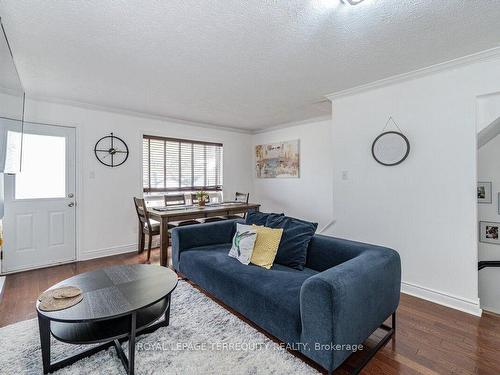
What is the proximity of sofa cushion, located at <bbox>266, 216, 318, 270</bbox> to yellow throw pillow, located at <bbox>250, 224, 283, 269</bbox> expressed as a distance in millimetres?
58

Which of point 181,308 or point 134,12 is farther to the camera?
point 181,308

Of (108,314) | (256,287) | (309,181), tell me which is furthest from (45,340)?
(309,181)

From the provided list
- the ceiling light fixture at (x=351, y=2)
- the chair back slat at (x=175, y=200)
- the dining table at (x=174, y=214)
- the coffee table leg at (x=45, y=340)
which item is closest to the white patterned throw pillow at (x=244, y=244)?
the dining table at (x=174, y=214)

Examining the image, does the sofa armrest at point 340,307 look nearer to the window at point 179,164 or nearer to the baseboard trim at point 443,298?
the baseboard trim at point 443,298

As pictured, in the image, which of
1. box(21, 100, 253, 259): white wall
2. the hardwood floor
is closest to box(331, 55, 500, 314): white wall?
the hardwood floor

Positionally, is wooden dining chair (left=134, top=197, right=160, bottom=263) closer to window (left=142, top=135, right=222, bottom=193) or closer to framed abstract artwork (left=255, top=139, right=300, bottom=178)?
window (left=142, top=135, right=222, bottom=193)

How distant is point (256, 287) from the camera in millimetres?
1892

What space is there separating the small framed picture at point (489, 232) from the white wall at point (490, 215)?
49mm

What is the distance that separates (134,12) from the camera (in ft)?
5.65

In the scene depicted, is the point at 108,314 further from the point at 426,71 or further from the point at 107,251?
the point at 426,71

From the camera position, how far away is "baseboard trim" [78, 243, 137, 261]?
381 centimetres

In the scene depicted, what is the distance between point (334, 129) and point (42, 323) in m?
3.39

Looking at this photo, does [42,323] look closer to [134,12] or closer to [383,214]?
[134,12]

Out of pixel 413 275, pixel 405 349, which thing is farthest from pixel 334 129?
pixel 405 349
